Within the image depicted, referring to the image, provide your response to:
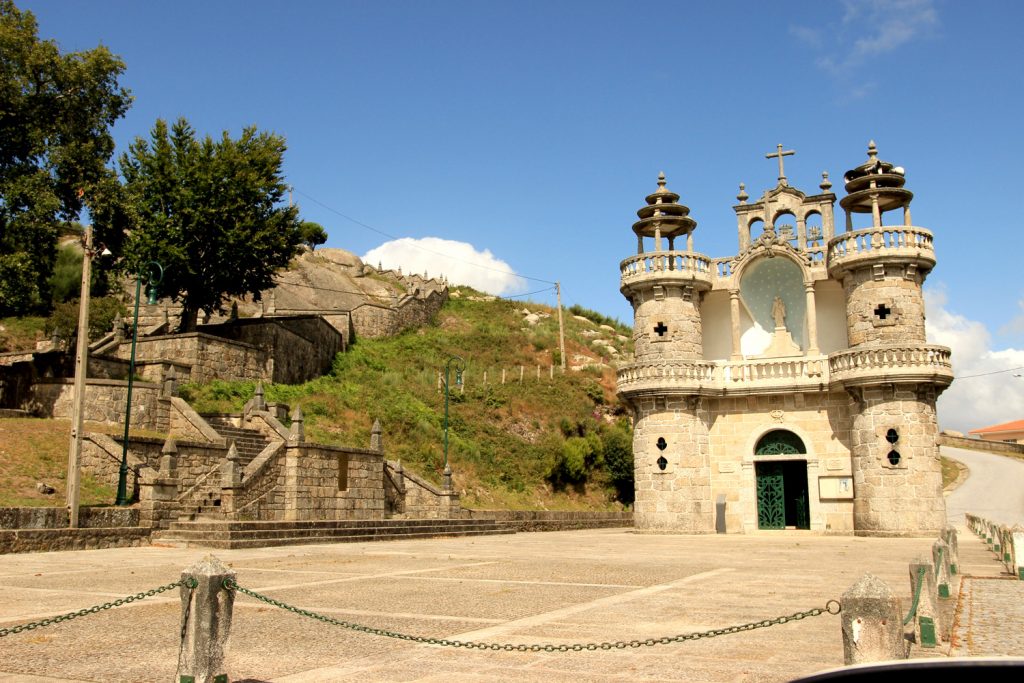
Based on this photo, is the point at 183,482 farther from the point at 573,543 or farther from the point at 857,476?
the point at 857,476

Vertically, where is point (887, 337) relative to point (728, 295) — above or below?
below

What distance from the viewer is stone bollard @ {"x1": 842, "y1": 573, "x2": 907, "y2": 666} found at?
5.25 meters

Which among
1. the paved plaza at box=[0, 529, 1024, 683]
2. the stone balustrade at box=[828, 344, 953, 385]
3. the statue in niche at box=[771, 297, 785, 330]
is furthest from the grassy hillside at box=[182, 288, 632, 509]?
the paved plaza at box=[0, 529, 1024, 683]

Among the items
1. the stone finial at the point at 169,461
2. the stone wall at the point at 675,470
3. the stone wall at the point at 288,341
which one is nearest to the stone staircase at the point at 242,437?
the stone finial at the point at 169,461

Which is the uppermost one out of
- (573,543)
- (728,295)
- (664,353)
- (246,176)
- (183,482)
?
(246,176)

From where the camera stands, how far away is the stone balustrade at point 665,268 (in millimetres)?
30094

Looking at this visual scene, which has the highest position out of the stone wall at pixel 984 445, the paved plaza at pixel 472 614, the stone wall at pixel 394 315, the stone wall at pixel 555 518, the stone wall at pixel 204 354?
the stone wall at pixel 394 315

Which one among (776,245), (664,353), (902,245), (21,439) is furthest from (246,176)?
(902,245)

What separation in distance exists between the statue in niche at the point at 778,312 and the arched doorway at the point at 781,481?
4539mm

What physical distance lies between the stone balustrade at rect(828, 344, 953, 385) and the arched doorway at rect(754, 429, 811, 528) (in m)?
3.23

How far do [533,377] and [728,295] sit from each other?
2200 cm

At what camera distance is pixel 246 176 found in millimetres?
36531

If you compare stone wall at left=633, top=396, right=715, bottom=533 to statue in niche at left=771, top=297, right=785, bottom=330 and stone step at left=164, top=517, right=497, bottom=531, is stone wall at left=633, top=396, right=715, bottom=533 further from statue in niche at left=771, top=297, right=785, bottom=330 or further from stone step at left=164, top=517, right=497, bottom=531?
stone step at left=164, top=517, right=497, bottom=531

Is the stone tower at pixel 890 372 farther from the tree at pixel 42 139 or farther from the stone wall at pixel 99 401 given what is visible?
the tree at pixel 42 139
